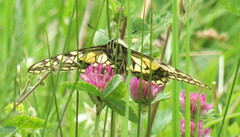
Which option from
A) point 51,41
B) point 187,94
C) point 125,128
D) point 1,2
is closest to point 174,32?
point 187,94

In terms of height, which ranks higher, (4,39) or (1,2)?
(1,2)

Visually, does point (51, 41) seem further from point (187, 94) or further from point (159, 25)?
point (187, 94)

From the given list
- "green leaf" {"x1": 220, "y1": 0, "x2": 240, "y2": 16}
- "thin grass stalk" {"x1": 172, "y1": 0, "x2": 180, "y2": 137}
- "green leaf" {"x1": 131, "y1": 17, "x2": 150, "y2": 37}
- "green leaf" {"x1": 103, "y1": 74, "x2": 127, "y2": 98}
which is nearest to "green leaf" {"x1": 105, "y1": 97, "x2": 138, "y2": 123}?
"green leaf" {"x1": 103, "y1": 74, "x2": 127, "y2": 98}

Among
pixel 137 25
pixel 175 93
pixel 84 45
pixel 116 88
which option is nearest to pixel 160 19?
pixel 137 25

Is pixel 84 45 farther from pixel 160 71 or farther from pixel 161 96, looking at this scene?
pixel 161 96

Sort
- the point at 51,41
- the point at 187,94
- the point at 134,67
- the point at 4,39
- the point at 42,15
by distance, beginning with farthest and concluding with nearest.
Result: 1. the point at 42,15
2. the point at 51,41
3. the point at 4,39
4. the point at 134,67
5. the point at 187,94

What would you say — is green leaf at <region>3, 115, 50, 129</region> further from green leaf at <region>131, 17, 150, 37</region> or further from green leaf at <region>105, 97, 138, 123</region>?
green leaf at <region>131, 17, 150, 37</region>

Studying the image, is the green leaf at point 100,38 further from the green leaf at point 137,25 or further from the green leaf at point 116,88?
the green leaf at point 116,88
